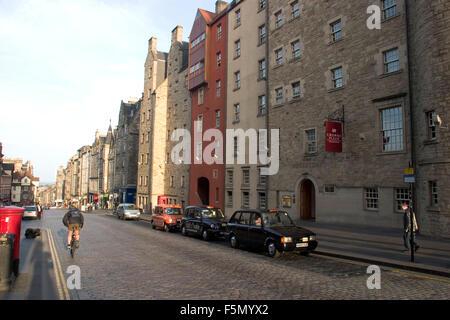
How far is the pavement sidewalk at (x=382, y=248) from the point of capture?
9.95 meters

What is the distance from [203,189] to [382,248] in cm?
2616

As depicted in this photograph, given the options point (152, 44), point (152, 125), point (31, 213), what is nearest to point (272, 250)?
point (31, 213)

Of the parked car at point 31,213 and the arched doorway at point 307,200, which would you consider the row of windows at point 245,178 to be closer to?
the arched doorway at point 307,200

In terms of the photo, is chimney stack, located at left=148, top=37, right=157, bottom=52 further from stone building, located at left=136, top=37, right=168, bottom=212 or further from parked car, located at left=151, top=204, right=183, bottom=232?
parked car, located at left=151, top=204, right=183, bottom=232

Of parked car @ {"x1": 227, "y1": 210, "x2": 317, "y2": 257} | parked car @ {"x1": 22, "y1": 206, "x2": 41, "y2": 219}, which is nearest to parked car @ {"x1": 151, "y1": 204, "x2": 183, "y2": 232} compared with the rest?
parked car @ {"x1": 227, "y1": 210, "x2": 317, "y2": 257}

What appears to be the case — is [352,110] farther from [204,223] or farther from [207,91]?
[207,91]

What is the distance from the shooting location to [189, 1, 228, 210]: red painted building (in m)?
33.2

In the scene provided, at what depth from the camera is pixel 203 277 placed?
8531 millimetres

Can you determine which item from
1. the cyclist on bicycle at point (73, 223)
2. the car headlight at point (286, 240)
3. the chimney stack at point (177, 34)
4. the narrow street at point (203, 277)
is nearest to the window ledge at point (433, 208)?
the narrow street at point (203, 277)

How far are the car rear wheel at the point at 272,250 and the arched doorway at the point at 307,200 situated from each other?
39.1 feet

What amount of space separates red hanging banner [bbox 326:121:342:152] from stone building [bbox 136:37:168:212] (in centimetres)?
3042

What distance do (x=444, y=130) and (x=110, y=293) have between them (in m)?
15.1

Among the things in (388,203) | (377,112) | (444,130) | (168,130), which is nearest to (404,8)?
(377,112)
